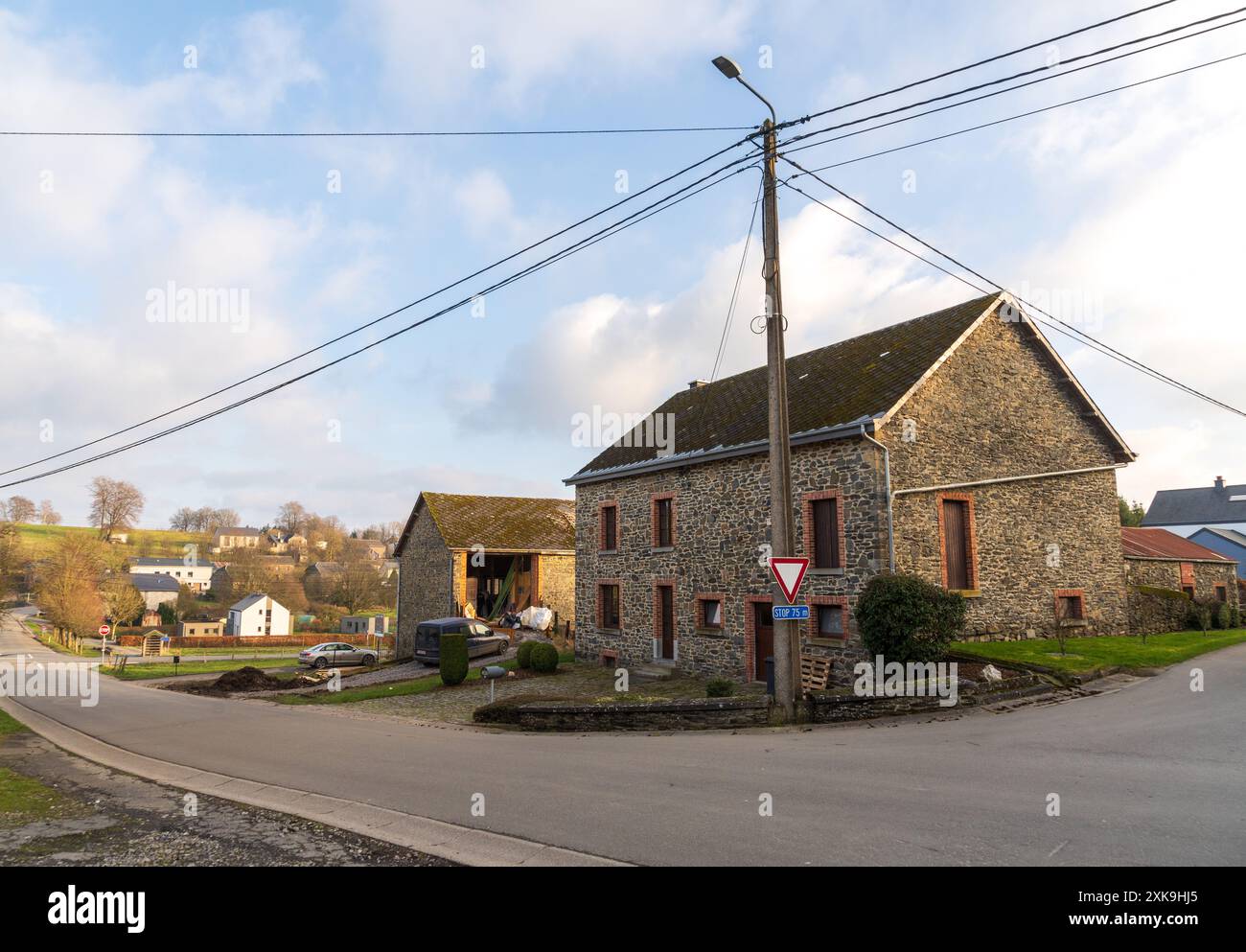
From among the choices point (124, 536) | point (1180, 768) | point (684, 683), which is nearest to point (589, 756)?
point (1180, 768)

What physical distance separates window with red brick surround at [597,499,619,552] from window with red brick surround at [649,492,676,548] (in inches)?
97.5

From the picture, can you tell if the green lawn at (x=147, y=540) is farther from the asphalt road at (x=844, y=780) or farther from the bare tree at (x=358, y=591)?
the asphalt road at (x=844, y=780)

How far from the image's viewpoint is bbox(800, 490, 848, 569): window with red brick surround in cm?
1759

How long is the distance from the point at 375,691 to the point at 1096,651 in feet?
67.5

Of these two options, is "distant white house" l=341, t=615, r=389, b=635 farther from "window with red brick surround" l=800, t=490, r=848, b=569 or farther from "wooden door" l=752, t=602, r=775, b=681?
"window with red brick surround" l=800, t=490, r=848, b=569

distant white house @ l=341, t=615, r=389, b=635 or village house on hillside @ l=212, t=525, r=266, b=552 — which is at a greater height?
village house on hillside @ l=212, t=525, r=266, b=552

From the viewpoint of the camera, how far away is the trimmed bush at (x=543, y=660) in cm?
2455

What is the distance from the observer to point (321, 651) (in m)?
39.8

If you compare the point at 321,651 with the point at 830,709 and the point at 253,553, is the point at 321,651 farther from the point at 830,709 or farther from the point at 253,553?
the point at 253,553

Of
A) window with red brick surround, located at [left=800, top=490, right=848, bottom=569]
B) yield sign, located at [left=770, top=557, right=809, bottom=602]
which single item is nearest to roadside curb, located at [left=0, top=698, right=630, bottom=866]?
yield sign, located at [left=770, top=557, right=809, bottom=602]

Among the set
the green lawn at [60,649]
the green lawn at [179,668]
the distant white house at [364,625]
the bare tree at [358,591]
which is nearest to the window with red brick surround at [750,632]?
the green lawn at [179,668]

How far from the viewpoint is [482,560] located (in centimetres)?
3722

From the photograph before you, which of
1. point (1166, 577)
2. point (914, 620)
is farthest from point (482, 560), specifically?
point (1166, 577)
